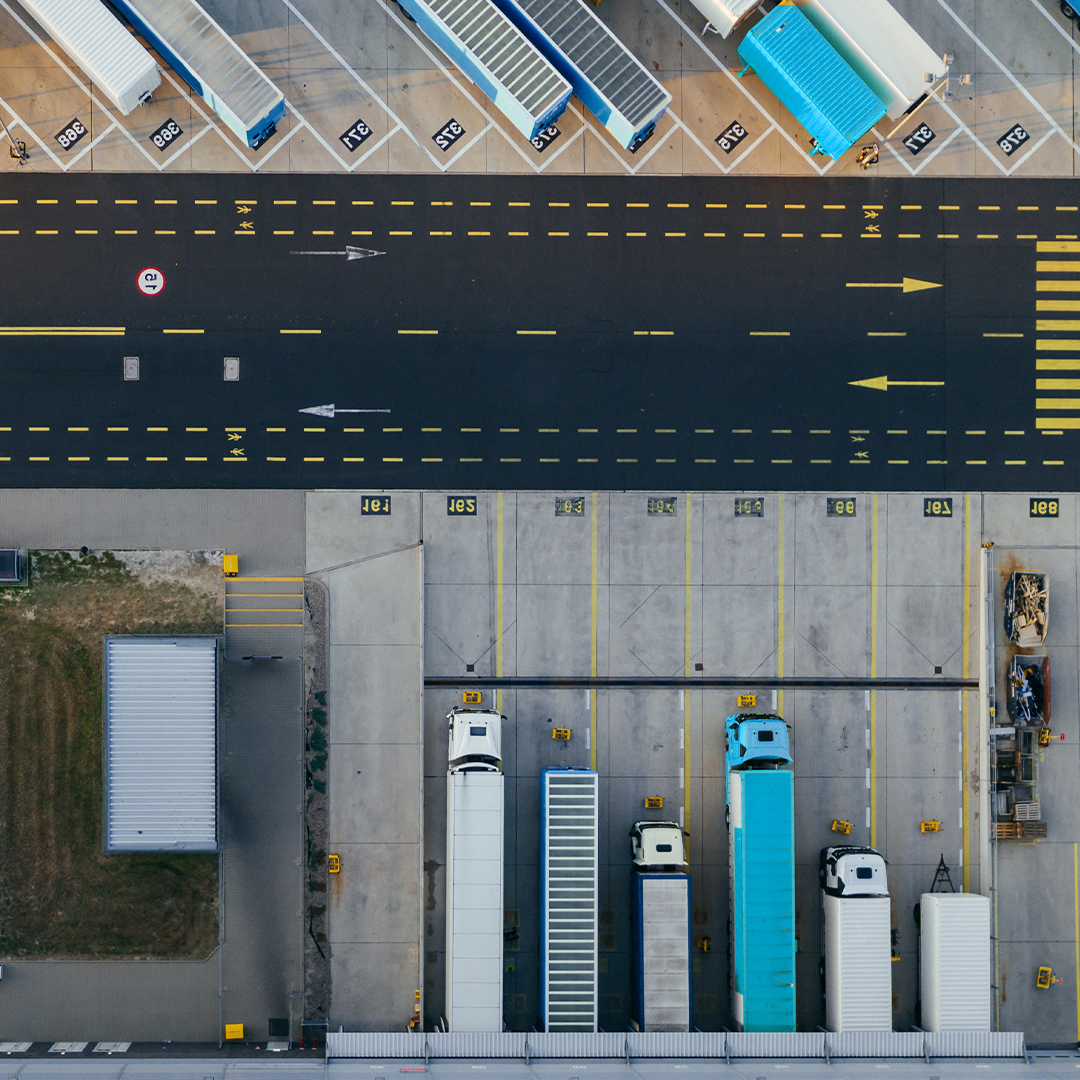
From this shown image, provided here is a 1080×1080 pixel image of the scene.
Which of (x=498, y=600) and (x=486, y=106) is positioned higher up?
(x=486, y=106)

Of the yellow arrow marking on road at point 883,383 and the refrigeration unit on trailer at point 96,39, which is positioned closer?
the refrigeration unit on trailer at point 96,39

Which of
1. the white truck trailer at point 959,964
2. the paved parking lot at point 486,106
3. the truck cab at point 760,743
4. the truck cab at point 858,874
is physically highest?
the paved parking lot at point 486,106

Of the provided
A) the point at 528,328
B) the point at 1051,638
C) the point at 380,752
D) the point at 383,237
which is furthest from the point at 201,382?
the point at 1051,638

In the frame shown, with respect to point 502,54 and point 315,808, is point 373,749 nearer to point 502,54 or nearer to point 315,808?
point 315,808

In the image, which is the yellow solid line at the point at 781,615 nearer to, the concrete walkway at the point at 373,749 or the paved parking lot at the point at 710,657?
the paved parking lot at the point at 710,657

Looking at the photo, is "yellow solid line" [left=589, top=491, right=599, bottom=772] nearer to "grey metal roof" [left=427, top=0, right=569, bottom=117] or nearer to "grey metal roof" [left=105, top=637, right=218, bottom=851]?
"grey metal roof" [left=105, top=637, right=218, bottom=851]

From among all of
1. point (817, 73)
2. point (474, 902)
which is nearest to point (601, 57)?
point (817, 73)

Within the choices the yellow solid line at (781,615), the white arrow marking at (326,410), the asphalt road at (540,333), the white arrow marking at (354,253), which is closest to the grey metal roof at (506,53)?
the asphalt road at (540,333)
